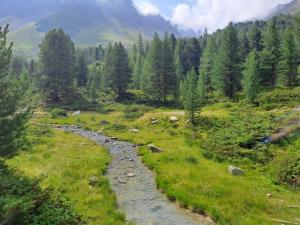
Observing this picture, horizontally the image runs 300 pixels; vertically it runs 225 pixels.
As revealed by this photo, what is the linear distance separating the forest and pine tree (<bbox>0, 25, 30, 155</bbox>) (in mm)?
48

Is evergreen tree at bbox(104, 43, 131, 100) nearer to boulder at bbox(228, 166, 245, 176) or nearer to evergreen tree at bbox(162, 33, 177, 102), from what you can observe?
evergreen tree at bbox(162, 33, 177, 102)

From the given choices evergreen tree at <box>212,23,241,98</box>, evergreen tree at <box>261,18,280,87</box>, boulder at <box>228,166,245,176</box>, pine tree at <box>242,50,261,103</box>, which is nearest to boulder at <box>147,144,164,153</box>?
boulder at <box>228,166,245,176</box>

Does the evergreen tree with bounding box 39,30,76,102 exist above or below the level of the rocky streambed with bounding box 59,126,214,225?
above

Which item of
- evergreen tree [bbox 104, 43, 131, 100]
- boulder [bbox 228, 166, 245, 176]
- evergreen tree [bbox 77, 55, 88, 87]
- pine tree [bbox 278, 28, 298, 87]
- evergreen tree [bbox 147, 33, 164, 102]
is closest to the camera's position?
boulder [bbox 228, 166, 245, 176]

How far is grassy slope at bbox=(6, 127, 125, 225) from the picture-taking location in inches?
702

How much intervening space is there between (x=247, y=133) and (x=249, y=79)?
24588mm

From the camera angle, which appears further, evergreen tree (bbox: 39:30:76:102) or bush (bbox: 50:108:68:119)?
evergreen tree (bbox: 39:30:76:102)

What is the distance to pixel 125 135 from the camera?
148 ft

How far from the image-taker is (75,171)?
83.2ft

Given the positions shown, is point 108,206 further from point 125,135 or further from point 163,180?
point 125,135

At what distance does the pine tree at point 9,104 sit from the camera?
15.8 meters

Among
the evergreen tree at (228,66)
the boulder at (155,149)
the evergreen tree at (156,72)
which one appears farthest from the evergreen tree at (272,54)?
the boulder at (155,149)

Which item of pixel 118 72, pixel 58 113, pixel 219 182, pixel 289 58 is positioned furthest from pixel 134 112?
pixel 219 182

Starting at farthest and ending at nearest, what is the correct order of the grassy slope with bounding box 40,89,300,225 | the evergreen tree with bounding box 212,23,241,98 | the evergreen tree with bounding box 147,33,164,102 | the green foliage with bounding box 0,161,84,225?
the evergreen tree with bounding box 147,33,164,102 → the evergreen tree with bounding box 212,23,241,98 → the grassy slope with bounding box 40,89,300,225 → the green foliage with bounding box 0,161,84,225
